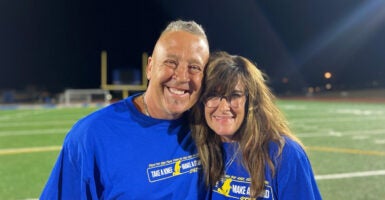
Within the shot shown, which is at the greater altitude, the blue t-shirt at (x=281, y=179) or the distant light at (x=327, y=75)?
the distant light at (x=327, y=75)

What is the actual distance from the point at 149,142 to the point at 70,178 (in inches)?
14.2

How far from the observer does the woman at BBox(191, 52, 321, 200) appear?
1604 mm

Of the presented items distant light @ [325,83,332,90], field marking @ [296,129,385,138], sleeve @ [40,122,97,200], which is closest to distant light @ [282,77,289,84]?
distant light @ [325,83,332,90]

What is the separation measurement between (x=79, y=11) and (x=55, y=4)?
90.9 inches

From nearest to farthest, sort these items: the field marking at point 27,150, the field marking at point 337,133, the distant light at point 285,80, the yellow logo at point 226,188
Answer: the yellow logo at point 226,188 < the field marking at point 27,150 < the field marking at point 337,133 < the distant light at point 285,80

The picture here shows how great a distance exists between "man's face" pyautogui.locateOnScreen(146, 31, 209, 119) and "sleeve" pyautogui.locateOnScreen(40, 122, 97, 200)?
412 millimetres

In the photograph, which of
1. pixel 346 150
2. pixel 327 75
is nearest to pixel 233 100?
pixel 346 150

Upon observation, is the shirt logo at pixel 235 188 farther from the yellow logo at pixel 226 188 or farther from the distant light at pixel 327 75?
the distant light at pixel 327 75

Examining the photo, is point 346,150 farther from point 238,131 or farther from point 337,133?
point 238,131

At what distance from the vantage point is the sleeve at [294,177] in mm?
1484

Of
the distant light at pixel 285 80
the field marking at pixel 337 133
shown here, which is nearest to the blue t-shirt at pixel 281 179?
the field marking at pixel 337 133

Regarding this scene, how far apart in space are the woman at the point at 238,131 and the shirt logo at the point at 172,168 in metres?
0.05

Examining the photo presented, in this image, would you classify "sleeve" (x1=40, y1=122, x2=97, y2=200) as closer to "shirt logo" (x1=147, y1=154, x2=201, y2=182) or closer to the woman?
"shirt logo" (x1=147, y1=154, x2=201, y2=182)

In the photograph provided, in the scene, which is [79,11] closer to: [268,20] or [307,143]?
[268,20]
